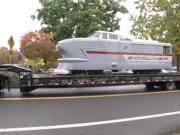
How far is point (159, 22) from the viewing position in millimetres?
34438

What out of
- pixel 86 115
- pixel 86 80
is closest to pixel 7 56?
pixel 86 80

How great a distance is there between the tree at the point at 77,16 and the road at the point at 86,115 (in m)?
16.1

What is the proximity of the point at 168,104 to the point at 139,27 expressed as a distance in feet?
79.0

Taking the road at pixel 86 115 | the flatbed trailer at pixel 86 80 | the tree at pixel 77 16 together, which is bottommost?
the road at pixel 86 115

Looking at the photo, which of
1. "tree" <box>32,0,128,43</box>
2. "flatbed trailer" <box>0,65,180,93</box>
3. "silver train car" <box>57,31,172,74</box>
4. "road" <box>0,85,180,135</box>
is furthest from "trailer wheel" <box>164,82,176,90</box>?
"tree" <box>32,0,128,43</box>

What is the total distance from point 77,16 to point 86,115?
2043 centimetres

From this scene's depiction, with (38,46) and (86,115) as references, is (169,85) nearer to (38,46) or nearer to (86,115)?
(86,115)

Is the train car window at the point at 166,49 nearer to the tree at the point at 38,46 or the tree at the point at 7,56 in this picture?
the tree at the point at 38,46

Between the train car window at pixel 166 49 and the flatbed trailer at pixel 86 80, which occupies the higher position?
the train car window at pixel 166 49

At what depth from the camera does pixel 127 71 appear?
18.6m

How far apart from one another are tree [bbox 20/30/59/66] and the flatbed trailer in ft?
123

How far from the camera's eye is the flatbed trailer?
46.9 ft

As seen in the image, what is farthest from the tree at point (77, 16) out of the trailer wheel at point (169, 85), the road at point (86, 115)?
the road at point (86, 115)

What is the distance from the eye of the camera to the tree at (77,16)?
98.9ft
